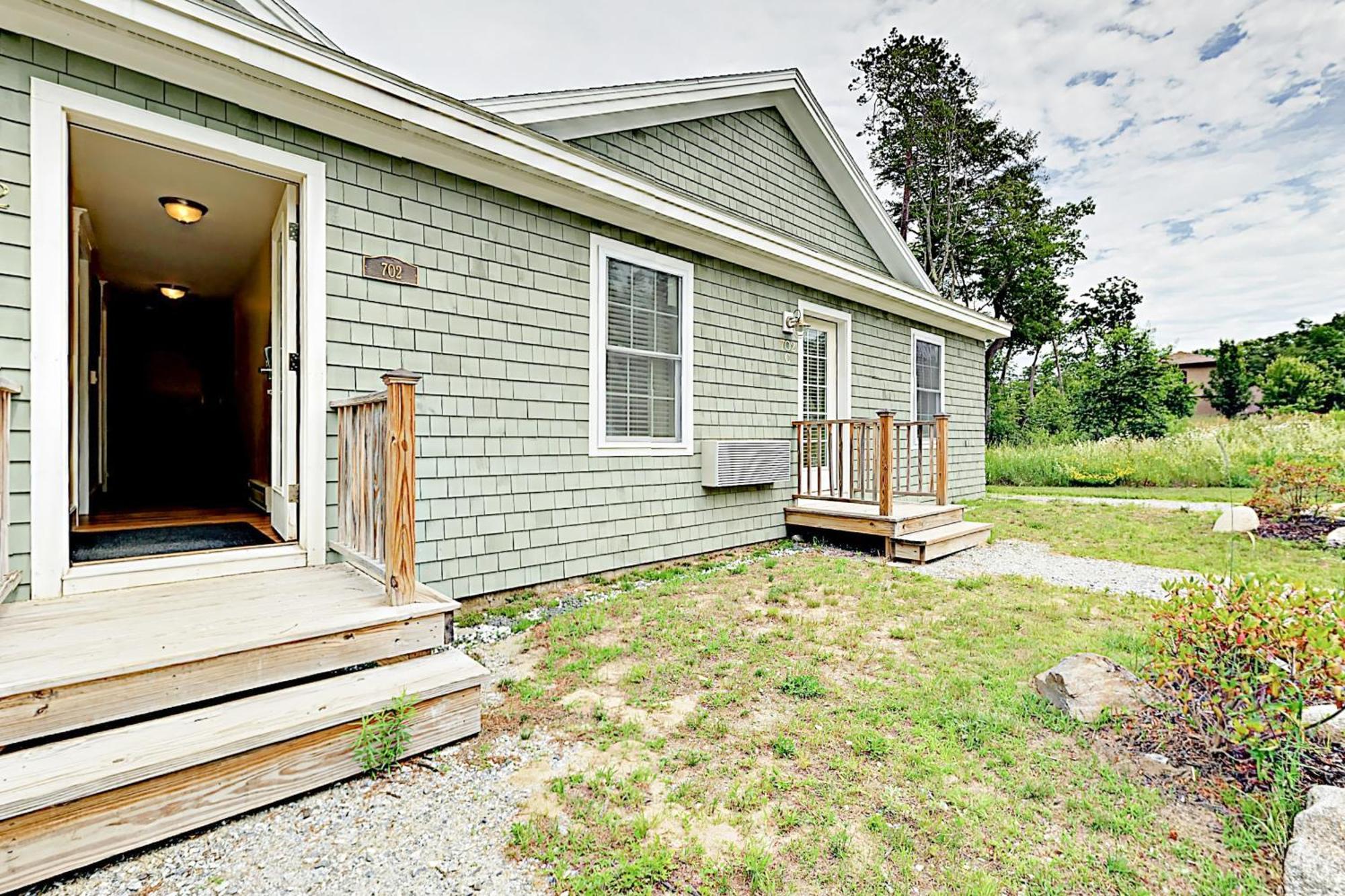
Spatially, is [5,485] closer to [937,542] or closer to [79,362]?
[79,362]

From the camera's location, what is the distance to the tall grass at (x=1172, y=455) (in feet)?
33.4

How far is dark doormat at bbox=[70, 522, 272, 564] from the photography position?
3016mm

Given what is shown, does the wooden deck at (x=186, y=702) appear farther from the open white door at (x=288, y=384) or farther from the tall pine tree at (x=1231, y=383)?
the tall pine tree at (x=1231, y=383)

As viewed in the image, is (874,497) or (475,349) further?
(874,497)

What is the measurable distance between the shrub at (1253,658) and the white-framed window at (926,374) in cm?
625

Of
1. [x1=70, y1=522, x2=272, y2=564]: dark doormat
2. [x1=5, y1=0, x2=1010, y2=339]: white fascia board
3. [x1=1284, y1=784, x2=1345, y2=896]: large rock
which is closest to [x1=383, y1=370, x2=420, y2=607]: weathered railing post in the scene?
[x1=70, y1=522, x2=272, y2=564]: dark doormat

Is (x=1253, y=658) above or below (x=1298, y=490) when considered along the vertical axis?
below

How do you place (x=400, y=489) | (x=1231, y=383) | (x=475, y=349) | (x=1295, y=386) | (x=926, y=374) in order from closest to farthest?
(x=400, y=489) → (x=475, y=349) → (x=926, y=374) → (x=1295, y=386) → (x=1231, y=383)

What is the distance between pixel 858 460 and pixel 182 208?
574 cm

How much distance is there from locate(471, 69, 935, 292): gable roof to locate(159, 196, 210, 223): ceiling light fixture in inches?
77.8

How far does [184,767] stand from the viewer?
5.46 feet

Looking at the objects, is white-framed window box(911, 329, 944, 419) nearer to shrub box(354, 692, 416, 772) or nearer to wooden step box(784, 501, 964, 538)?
wooden step box(784, 501, 964, 538)

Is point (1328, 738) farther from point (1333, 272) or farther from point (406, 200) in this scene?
point (1333, 272)

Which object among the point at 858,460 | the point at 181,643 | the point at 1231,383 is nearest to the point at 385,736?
the point at 181,643
